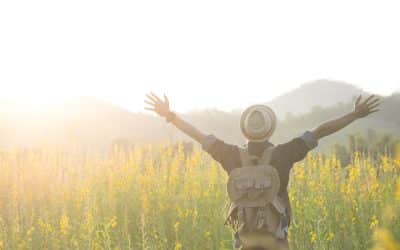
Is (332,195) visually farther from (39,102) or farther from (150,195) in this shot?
(39,102)

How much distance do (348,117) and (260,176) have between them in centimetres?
73

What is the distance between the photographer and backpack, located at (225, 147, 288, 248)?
4.09 meters

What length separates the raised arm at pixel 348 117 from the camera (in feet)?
14.4

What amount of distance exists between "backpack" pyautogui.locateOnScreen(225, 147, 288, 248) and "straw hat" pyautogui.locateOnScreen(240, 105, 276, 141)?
10 centimetres

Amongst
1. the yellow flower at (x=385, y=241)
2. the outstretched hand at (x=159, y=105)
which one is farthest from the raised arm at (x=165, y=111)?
the yellow flower at (x=385, y=241)

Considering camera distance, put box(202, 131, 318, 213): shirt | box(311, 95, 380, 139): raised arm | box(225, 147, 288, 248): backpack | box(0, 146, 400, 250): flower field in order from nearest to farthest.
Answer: box(225, 147, 288, 248): backpack
box(202, 131, 318, 213): shirt
box(311, 95, 380, 139): raised arm
box(0, 146, 400, 250): flower field

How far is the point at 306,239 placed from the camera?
25.6ft

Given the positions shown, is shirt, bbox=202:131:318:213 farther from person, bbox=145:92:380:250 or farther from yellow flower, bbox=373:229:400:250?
yellow flower, bbox=373:229:400:250

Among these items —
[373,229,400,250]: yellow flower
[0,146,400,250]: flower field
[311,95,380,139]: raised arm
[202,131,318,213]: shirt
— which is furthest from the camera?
[0,146,400,250]: flower field

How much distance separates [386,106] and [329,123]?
153 ft

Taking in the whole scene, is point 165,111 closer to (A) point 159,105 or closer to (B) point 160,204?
(A) point 159,105

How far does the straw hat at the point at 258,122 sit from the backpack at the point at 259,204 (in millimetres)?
104

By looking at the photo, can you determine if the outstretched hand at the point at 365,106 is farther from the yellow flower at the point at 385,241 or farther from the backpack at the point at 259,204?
the yellow flower at the point at 385,241

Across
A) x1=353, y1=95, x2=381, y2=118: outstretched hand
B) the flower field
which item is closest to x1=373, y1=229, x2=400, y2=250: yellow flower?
x1=353, y1=95, x2=381, y2=118: outstretched hand
